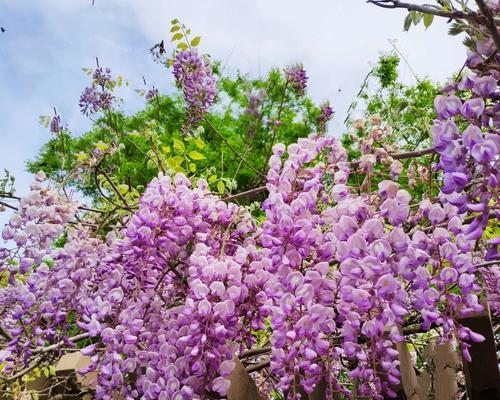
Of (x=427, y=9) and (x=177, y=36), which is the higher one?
(x=177, y=36)

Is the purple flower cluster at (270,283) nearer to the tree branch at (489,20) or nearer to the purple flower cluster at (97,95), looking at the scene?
the tree branch at (489,20)

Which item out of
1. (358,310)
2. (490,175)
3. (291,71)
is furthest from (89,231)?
(291,71)

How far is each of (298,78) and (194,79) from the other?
1122 mm

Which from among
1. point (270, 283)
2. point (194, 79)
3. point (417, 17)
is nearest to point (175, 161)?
point (270, 283)

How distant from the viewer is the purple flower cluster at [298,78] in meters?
5.50

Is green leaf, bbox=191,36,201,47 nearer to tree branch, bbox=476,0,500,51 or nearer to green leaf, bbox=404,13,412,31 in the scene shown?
green leaf, bbox=404,13,412,31

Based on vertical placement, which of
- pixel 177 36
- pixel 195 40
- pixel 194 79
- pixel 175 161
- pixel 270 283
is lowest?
pixel 270 283

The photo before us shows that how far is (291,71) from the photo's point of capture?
5555 mm

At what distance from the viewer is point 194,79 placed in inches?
201

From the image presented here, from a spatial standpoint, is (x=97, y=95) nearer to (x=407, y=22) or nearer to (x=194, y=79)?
(x=194, y=79)

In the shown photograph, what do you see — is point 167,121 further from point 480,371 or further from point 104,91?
point 480,371

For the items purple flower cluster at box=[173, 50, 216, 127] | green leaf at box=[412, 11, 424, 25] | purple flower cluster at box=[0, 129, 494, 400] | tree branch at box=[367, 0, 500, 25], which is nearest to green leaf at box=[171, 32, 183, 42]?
purple flower cluster at box=[173, 50, 216, 127]

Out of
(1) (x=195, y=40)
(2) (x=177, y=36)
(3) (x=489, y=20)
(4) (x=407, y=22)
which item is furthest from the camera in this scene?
(2) (x=177, y=36)

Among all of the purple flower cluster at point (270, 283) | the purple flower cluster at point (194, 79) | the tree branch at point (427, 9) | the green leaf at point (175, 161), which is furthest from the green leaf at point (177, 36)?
the tree branch at point (427, 9)
